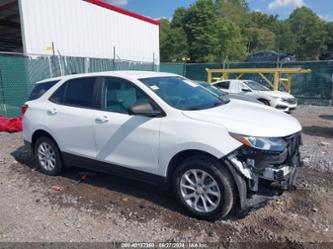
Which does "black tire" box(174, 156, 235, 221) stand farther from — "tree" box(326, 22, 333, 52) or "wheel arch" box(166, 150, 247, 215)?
"tree" box(326, 22, 333, 52)

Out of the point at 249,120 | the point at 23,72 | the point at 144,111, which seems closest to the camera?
the point at 249,120

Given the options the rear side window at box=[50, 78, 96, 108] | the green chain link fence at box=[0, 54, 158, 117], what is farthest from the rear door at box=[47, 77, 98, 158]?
the green chain link fence at box=[0, 54, 158, 117]

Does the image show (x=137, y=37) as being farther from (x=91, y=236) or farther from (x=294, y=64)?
(x=91, y=236)

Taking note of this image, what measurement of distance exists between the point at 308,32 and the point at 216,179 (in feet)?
322

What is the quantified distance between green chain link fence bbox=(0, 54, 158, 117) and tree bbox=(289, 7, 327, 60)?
70.0m

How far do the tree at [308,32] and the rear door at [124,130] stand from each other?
7591 centimetres

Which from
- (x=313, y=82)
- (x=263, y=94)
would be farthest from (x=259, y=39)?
(x=263, y=94)

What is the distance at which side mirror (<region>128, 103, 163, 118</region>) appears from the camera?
3752 mm

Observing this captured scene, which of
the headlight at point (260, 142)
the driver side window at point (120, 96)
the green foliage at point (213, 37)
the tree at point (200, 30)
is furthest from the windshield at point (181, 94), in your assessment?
the tree at point (200, 30)

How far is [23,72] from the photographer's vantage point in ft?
37.0

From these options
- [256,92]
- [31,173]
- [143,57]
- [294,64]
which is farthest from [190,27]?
[31,173]

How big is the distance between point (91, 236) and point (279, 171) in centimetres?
218

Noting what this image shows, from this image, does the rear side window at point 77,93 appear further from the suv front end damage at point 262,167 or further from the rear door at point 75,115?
the suv front end damage at point 262,167

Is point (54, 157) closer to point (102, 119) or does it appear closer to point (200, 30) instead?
point (102, 119)
